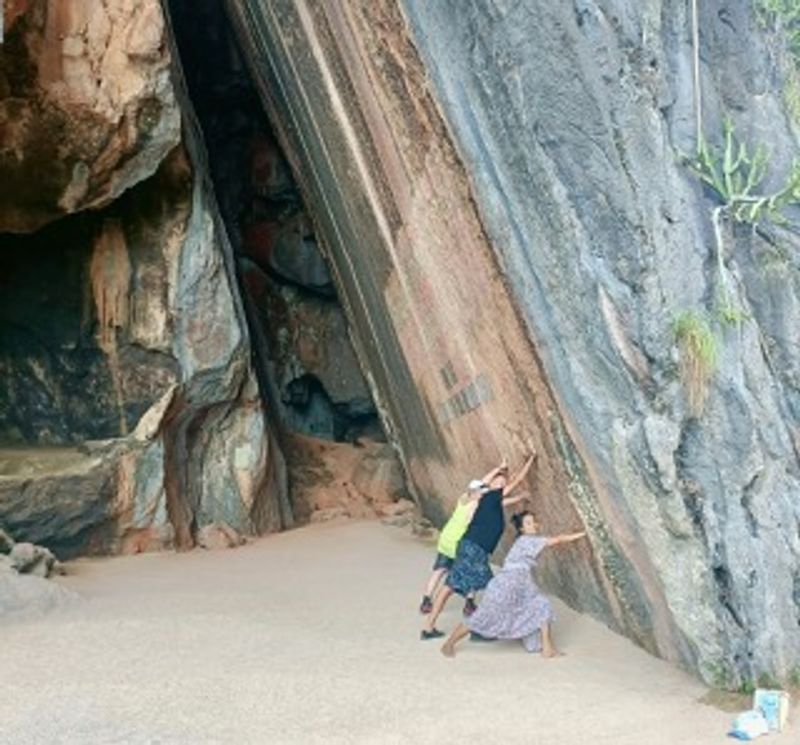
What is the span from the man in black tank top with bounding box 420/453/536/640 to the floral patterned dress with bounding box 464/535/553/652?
40 cm

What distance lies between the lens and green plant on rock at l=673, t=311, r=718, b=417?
530 cm

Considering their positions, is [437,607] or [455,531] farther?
[455,531]

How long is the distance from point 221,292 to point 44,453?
235 cm

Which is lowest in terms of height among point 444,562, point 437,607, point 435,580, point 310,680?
point 310,680

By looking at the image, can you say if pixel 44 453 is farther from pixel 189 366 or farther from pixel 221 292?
pixel 221 292

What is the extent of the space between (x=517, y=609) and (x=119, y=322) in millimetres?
6065

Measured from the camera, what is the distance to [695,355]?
5305 millimetres

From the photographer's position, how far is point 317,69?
28.8 ft

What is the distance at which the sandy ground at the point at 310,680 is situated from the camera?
4.98 metres

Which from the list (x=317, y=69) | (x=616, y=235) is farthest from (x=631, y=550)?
(x=317, y=69)

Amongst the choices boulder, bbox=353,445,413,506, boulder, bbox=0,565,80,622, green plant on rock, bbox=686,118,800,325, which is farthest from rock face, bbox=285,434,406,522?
green plant on rock, bbox=686,118,800,325

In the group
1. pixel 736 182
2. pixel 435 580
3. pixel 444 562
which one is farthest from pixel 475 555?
pixel 736 182

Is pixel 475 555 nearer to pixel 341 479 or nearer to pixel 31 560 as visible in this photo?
pixel 31 560

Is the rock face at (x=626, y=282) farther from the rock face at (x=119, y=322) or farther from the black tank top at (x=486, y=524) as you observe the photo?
the rock face at (x=119, y=322)
